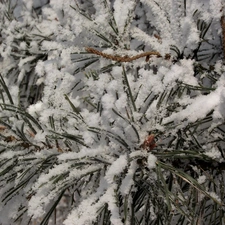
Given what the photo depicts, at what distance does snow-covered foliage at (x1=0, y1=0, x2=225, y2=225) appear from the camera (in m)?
0.66

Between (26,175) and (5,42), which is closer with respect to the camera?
(26,175)

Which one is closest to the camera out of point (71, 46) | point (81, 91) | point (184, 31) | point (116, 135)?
point (116, 135)

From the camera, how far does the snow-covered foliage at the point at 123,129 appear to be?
2.17ft

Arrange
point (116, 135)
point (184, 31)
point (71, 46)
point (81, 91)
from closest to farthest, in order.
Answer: point (116, 135), point (184, 31), point (71, 46), point (81, 91)

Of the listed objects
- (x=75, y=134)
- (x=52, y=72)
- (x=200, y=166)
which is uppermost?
(x=52, y=72)

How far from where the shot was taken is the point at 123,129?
0.68 metres

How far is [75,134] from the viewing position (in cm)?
75

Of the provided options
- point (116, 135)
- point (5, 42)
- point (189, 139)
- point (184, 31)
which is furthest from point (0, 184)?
point (5, 42)

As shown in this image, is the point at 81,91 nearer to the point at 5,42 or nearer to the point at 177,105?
the point at 177,105

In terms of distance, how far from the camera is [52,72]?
84 cm

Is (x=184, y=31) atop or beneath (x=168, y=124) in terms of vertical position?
atop

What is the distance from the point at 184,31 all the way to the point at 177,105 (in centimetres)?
19

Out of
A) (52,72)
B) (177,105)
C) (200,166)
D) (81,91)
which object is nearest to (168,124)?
(177,105)

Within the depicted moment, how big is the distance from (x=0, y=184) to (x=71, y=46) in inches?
17.5
